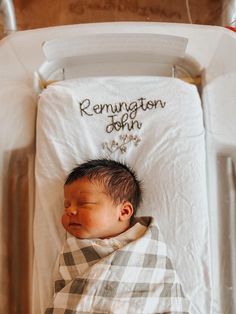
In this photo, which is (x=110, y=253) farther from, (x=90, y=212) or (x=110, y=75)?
(x=110, y=75)

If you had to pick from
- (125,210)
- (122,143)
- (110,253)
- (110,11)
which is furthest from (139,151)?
(110,11)

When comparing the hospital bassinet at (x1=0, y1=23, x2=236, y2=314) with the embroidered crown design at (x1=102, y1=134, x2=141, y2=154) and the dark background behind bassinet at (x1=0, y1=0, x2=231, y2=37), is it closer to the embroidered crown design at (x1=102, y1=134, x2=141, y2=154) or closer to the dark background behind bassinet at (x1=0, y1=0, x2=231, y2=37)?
the embroidered crown design at (x1=102, y1=134, x2=141, y2=154)

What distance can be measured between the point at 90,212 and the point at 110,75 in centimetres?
45

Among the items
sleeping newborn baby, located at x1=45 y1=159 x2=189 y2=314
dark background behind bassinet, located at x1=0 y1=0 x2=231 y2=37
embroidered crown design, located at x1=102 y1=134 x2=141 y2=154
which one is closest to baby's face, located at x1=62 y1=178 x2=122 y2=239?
sleeping newborn baby, located at x1=45 y1=159 x2=189 y2=314

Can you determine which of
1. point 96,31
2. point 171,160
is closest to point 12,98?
point 96,31

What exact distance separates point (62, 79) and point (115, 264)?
0.57m

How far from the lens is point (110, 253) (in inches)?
42.3

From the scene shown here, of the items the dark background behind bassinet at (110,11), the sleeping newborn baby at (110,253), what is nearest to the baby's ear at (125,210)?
the sleeping newborn baby at (110,253)

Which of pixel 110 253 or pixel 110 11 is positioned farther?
pixel 110 11

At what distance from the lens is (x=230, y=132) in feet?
4.12

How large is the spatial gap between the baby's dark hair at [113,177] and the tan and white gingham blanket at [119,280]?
0.10 metres

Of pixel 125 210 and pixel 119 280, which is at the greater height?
pixel 125 210

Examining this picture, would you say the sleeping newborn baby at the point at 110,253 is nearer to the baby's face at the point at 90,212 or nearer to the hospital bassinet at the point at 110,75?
the baby's face at the point at 90,212

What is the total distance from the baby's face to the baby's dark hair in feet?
0.05
